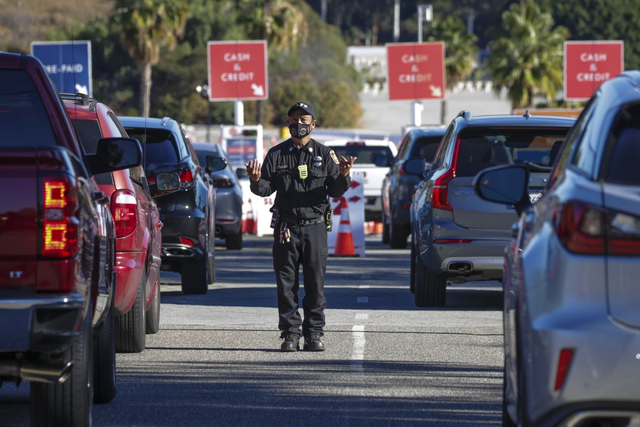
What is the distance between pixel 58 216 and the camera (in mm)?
5441

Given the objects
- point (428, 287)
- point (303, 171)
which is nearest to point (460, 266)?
point (428, 287)

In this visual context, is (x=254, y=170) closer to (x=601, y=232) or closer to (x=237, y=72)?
(x=601, y=232)

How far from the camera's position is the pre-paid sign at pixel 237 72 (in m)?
37.8

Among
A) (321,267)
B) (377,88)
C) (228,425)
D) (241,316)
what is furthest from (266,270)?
(377,88)

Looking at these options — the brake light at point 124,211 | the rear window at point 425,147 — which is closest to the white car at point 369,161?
the rear window at point 425,147

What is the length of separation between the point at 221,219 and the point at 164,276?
3.22m

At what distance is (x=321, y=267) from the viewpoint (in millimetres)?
9953

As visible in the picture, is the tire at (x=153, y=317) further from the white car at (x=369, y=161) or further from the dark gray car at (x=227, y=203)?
the white car at (x=369, y=161)

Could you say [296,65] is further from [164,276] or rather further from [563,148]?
[563,148]

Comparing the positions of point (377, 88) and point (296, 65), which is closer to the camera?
point (296, 65)

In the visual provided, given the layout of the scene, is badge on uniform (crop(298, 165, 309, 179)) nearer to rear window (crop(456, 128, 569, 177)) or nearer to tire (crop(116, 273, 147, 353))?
tire (crop(116, 273, 147, 353))

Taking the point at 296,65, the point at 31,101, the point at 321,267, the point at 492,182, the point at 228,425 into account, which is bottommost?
the point at 228,425

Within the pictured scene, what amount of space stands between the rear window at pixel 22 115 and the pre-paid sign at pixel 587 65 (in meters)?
38.7

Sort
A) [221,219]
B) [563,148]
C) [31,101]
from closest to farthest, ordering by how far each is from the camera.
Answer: [563,148] < [31,101] < [221,219]
